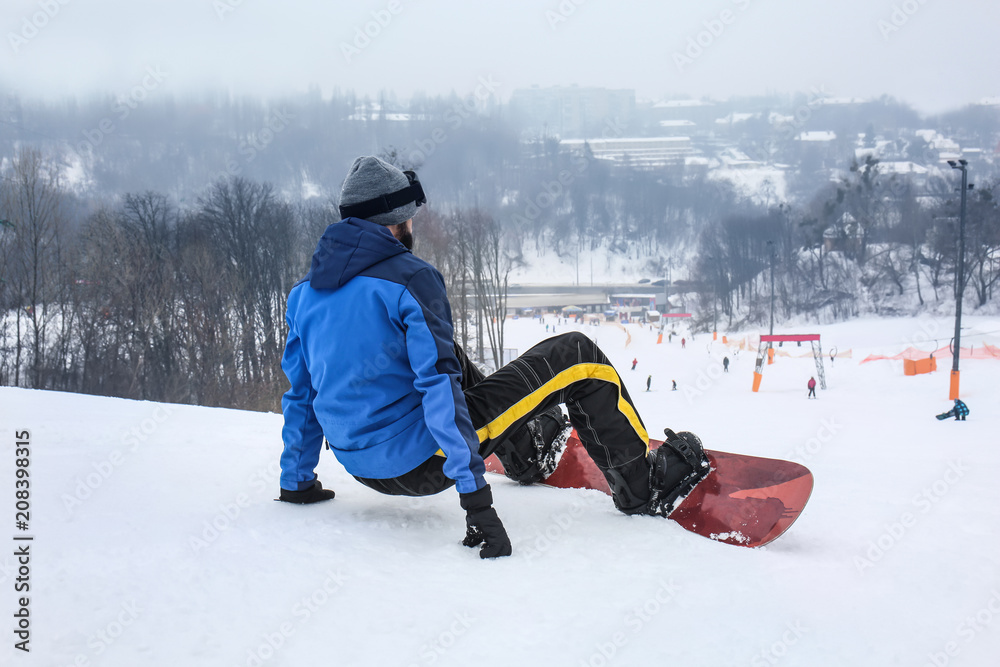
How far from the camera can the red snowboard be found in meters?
2.23

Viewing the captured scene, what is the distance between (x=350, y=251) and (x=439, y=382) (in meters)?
0.48

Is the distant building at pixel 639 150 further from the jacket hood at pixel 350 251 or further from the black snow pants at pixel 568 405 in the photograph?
the jacket hood at pixel 350 251

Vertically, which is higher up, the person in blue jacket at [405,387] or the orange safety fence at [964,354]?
the person in blue jacket at [405,387]

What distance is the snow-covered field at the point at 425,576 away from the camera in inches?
55.7

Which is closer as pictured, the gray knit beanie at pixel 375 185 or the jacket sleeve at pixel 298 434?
the gray knit beanie at pixel 375 185

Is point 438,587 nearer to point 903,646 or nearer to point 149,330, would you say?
point 903,646

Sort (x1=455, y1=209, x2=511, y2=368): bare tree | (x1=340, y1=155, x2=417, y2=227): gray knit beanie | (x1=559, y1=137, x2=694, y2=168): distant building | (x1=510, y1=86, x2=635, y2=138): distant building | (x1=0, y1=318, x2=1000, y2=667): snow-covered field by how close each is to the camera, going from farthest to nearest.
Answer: (x1=510, y1=86, x2=635, y2=138): distant building
(x1=559, y1=137, x2=694, y2=168): distant building
(x1=455, y1=209, x2=511, y2=368): bare tree
(x1=340, y1=155, x2=417, y2=227): gray knit beanie
(x1=0, y1=318, x2=1000, y2=667): snow-covered field

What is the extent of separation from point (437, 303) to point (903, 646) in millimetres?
1420

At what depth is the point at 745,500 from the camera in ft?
7.61

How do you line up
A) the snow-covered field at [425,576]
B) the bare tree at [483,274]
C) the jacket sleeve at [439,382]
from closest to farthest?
the snow-covered field at [425,576]
the jacket sleeve at [439,382]
the bare tree at [483,274]

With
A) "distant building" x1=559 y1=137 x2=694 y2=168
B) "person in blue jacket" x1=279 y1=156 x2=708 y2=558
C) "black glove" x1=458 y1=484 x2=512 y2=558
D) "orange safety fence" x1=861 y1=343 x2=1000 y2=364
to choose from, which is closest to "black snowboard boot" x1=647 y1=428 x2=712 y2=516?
"person in blue jacket" x1=279 y1=156 x2=708 y2=558

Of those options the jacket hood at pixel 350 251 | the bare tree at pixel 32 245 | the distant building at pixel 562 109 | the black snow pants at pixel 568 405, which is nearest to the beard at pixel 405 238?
the jacket hood at pixel 350 251

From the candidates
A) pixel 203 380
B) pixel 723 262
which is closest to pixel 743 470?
pixel 203 380

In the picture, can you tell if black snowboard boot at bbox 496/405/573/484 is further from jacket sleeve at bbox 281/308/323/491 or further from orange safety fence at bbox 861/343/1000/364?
orange safety fence at bbox 861/343/1000/364
